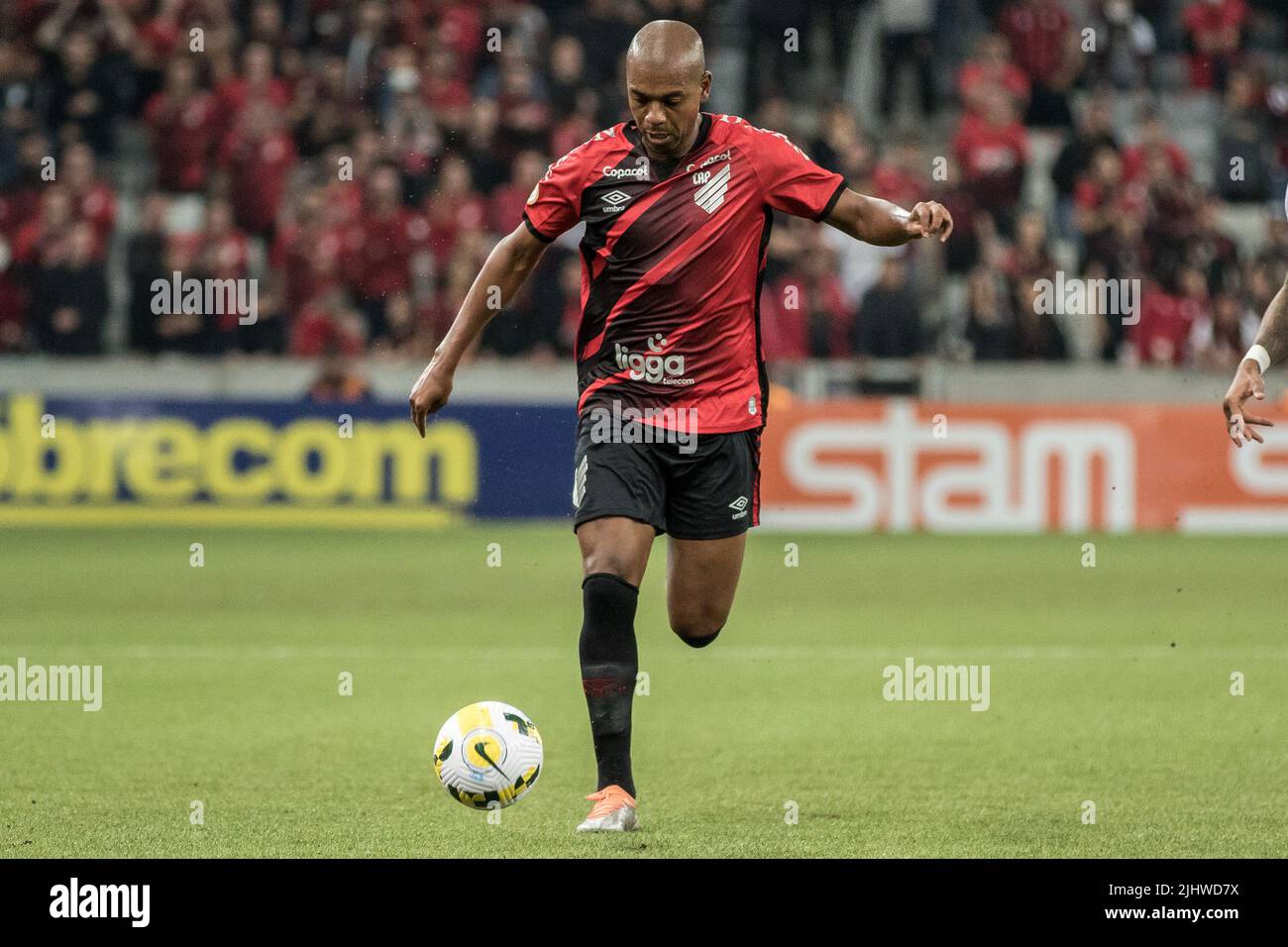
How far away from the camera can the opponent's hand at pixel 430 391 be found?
19.6ft

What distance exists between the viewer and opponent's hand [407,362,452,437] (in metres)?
5.98

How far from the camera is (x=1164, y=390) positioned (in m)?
16.9

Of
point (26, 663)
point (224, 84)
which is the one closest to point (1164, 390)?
point (224, 84)

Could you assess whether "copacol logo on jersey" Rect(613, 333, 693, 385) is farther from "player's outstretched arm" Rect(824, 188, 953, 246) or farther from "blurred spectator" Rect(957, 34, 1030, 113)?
"blurred spectator" Rect(957, 34, 1030, 113)

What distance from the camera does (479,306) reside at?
20.0ft

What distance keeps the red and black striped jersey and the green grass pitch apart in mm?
1314

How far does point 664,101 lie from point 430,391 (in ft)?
3.63

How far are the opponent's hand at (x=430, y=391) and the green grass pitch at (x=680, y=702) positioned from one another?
1218 mm

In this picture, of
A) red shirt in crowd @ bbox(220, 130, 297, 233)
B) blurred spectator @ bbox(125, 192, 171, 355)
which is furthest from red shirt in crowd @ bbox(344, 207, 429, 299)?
blurred spectator @ bbox(125, 192, 171, 355)

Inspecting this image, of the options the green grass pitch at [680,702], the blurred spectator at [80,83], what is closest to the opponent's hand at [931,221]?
the green grass pitch at [680,702]

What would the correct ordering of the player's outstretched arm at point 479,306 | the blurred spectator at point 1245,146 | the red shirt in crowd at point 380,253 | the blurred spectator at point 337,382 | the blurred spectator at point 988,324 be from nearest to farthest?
the player's outstretched arm at point 479,306
the blurred spectator at point 337,382
the red shirt in crowd at point 380,253
the blurred spectator at point 988,324
the blurred spectator at point 1245,146

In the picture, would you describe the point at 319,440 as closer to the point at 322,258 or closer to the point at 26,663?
the point at 322,258

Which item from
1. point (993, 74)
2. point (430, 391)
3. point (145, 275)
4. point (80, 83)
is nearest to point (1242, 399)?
point (430, 391)

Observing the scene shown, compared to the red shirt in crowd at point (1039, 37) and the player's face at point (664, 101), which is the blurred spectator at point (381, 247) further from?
the player's face at point (664, 101)
